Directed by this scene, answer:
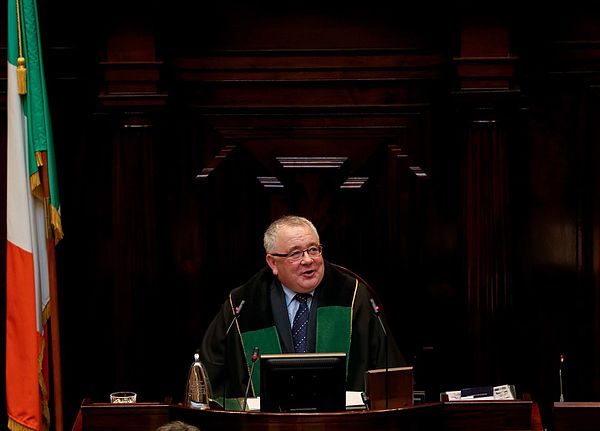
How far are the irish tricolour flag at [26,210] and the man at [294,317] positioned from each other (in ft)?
3.01

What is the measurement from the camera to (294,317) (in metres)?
7.59

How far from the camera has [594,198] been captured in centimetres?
785

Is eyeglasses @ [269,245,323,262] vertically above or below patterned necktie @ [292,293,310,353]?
above

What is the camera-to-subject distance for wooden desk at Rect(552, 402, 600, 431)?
614 cm

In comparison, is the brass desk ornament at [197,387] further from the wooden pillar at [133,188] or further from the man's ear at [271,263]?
the wooden pillar at [133,188]

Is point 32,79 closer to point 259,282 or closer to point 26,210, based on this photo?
point 26,210

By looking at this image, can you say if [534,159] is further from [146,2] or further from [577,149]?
[146,2]

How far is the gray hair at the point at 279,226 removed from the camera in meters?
7.43

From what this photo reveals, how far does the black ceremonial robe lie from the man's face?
118mm

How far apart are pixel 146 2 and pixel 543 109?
2292 mm

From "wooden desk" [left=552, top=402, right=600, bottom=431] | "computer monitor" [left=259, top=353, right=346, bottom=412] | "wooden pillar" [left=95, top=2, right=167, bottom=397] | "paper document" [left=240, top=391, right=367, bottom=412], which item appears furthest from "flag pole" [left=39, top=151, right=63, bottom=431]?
"wooden desk" [left=552, top=402, right=600, bottom=431]

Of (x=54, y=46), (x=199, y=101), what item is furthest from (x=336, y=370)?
(x=54, y=46)

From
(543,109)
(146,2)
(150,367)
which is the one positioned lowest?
(150,367)

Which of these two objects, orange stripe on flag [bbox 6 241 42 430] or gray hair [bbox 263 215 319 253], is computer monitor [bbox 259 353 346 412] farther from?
orange stripe on flag [bbox 6 241 42 430]
